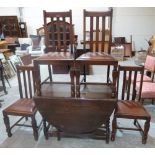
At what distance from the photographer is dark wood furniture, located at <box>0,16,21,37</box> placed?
7.39 metres

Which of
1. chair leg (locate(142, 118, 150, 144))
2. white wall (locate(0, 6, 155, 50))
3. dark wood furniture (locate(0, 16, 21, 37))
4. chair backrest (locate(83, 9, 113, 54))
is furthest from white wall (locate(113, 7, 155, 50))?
chair leg (locate(142, 118, 150, 144))

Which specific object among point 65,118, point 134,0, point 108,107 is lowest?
point 65,118

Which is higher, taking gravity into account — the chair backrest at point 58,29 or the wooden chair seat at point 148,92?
the chair backrest at point 58,29

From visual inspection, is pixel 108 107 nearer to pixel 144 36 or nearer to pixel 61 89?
pixel 61 89

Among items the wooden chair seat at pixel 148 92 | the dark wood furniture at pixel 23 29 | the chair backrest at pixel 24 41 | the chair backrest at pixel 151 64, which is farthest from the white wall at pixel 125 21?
the wooden chair seat at pixel 148 92

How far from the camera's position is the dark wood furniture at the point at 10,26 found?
7392mm

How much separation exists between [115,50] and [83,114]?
5106 millimetres

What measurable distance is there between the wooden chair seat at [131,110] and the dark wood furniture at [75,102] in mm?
234

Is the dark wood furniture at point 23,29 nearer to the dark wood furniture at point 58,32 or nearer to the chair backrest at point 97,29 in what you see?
the dark wood furniture at point 58,32

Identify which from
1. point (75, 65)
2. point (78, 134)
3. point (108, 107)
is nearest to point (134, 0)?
point (75, 65)

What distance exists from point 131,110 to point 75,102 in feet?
2.43

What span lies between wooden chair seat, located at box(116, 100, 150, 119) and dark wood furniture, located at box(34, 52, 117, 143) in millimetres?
234

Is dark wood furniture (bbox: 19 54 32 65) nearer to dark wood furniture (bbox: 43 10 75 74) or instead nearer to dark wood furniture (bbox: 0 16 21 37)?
dark wood furniture (bbox: 0 16 21 37)

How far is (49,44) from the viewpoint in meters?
2.78
